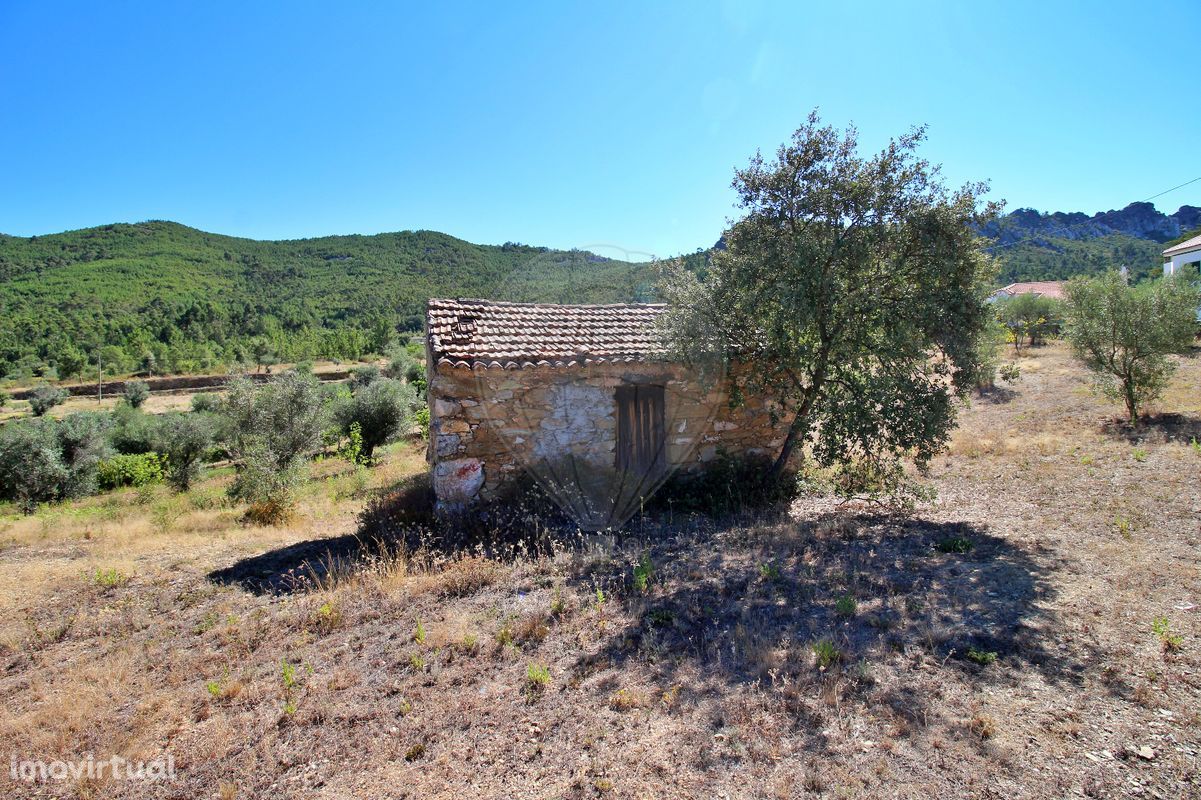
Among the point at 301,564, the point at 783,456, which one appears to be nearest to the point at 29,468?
the point at 301,564

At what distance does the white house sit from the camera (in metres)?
27.0

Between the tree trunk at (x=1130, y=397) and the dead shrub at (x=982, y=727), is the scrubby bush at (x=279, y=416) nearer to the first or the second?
the dead shrub at (x=982, y=727)

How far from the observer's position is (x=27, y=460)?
17.5 metres

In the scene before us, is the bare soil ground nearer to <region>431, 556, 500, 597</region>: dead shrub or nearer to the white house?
<region>431, 556, 500, 597</region>: dead shrub

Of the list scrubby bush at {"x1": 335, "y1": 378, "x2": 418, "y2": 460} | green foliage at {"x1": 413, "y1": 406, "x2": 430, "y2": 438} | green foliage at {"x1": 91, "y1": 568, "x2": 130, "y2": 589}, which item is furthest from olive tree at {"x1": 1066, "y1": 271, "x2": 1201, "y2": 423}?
scrubby bush at {"x1": 335, "y1": 378, "x2": 418, "y2": 460}

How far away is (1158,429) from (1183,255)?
26.0 metres

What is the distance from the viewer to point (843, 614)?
462cm

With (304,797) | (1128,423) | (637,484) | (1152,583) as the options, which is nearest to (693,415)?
(637,484)

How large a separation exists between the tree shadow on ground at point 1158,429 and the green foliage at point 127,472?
2843cm

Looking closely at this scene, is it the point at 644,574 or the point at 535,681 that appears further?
the point at 644,574

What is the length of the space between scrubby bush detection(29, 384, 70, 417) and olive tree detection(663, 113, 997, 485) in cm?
4542

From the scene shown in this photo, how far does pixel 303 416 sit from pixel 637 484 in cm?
1141

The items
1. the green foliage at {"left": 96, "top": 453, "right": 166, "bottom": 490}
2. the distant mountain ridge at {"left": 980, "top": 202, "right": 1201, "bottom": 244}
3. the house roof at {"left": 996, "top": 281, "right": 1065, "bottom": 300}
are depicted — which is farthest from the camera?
the distant mountain ridge at {"left": 980, "top": 202, "right": 1201, "bottom": 244}

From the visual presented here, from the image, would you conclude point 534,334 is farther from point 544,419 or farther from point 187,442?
point 187,442
